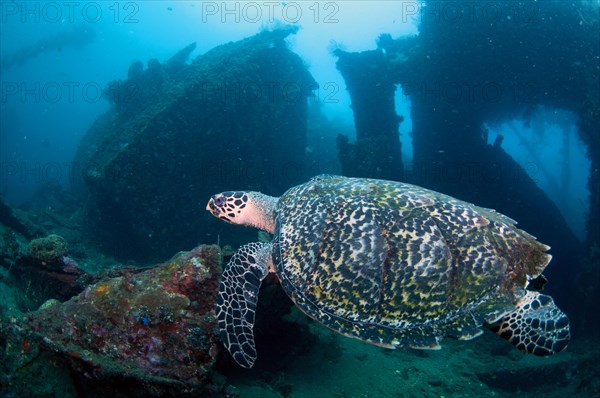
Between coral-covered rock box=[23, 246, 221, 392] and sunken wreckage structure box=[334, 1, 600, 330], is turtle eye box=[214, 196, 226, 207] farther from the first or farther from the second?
sunken wreckage structure box=[334, 1, 600, 330]

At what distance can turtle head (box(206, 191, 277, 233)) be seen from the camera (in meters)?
4.99

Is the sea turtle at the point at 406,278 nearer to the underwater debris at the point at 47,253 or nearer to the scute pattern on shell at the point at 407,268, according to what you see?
the scute pattern on shell at the point at 407,268

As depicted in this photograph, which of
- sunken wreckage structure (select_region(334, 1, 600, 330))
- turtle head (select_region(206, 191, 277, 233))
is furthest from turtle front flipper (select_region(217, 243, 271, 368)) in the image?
sunken wreckage structure (select_region(334, 1, 600, 330))

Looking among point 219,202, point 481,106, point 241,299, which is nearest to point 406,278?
point 241,299

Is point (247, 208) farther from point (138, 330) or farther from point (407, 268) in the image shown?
point (407, 268)

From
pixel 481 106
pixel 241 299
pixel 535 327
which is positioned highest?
pixel 481 106

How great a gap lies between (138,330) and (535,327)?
4255 mm

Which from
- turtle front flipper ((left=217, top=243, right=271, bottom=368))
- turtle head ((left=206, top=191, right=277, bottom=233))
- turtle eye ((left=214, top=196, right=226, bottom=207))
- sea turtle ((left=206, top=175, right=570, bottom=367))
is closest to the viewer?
turtle front flipper ((left=217, top=243, right=271, bottom=368))

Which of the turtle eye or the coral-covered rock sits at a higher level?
the turtle eye

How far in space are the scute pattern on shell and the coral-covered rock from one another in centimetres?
114

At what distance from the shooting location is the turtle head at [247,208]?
16.4 ft

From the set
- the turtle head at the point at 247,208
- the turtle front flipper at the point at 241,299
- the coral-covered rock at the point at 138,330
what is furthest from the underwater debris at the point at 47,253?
the turtle front flipper at the point at 241,299

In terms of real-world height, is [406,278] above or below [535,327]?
above

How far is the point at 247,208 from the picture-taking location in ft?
16.5
